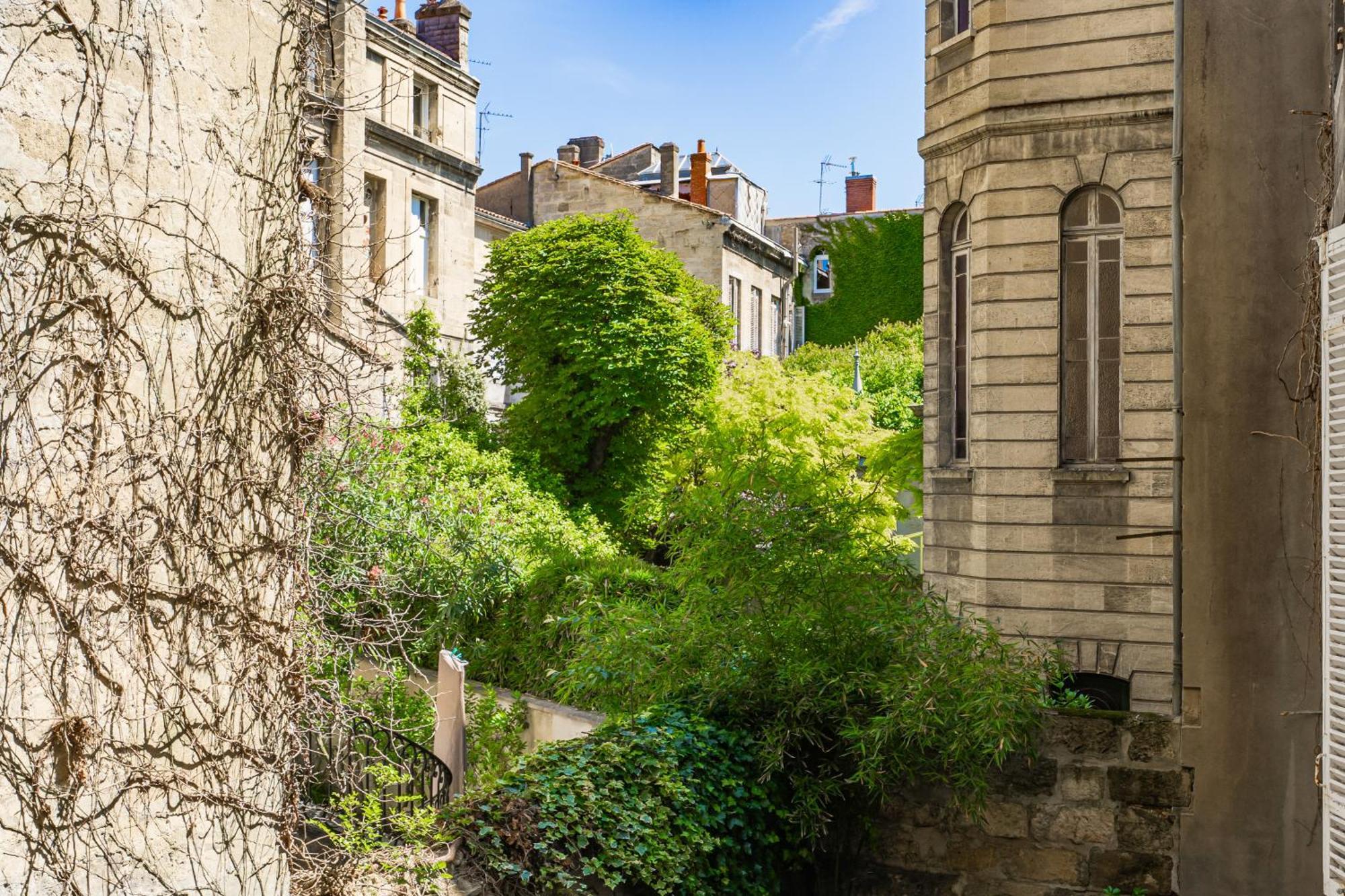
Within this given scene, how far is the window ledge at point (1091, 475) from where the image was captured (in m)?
11.5

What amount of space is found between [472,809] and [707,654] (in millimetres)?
2447

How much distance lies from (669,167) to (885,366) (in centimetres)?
916

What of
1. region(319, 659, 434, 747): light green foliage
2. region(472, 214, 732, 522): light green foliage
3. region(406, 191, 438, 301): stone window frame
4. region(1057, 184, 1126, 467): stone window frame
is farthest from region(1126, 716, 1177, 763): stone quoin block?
region(406, 191, 438, 301): stone window frame

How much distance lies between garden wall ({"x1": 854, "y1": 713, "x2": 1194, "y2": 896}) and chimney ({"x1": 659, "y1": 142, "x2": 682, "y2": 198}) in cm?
3181

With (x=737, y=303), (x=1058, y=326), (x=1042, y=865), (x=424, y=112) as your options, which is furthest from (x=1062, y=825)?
(x=737, y=303)

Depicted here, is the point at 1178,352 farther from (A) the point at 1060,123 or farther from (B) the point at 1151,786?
(A) the point at 1060,123

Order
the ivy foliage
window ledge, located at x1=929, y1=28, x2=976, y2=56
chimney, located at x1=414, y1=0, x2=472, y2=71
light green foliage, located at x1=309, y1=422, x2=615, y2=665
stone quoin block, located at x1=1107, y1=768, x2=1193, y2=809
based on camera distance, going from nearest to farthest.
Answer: stone quoin block, located at x1=1107, y1=768, x2=1193, y2=809
window ledge, located at x1=929, y1=28, x2=976, y2=56
light green foliage, located at x1=309, y1=422, x2=615, y2=665
chimney, located at x1=414, y1=0, x2=472, y2=71
the ivy foliage

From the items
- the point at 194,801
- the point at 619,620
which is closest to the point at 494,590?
the point at 619,620

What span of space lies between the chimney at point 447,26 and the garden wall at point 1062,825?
21581mm

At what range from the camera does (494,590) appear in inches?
545

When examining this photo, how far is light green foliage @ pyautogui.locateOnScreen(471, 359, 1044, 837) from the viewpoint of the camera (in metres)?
6.89

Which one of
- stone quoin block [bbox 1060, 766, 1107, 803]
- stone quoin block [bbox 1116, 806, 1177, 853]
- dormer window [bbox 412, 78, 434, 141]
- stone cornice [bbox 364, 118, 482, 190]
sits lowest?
stone quoin block [bbox 1116, 806, 1177, 853]

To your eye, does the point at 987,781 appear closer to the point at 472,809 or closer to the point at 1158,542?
the point at 472,809

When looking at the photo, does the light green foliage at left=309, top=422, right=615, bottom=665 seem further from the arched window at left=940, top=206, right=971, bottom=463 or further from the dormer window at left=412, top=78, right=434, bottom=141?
the dormer window at left=412, top=78, right=434, bottom=141
